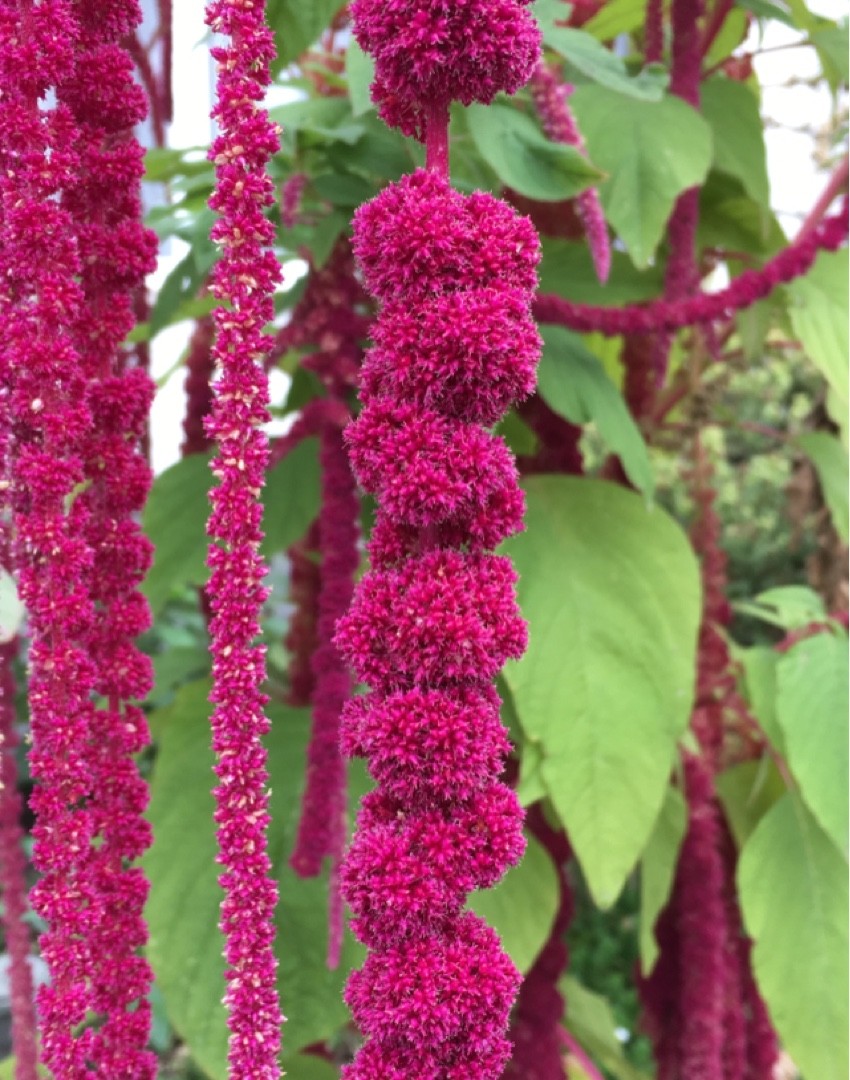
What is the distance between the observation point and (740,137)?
24.5 inches

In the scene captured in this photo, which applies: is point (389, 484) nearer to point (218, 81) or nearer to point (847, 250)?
point (218, 81)

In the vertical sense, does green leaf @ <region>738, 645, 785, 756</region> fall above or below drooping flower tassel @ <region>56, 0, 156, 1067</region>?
below

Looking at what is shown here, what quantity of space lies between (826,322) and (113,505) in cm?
51

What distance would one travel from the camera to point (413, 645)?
0.15 metres

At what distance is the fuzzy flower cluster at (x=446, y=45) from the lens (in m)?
0.15

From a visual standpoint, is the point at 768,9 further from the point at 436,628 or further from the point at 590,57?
the point at 436,628

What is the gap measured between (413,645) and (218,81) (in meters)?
0.08

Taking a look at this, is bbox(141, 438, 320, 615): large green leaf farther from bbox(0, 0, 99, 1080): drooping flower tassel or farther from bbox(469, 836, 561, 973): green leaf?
bbox(0, 0, 99, 1080): drooping flower tassel

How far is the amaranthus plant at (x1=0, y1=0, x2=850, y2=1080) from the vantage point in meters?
0.15

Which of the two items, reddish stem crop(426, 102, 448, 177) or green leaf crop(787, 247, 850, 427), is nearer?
reddish stem crop(426, 102, 448, 177)

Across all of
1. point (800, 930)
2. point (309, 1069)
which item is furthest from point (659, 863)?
point (309, 1069)

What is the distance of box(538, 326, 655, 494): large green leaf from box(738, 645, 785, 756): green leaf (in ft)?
0.56

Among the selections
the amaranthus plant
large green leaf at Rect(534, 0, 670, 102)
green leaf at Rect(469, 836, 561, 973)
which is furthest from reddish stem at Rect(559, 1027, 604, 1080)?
large green leaf at Rect(534, 0, 670, 102)

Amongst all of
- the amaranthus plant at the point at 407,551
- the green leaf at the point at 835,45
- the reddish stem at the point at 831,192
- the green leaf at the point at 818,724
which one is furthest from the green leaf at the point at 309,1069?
the green leaf at the point at 835,45
